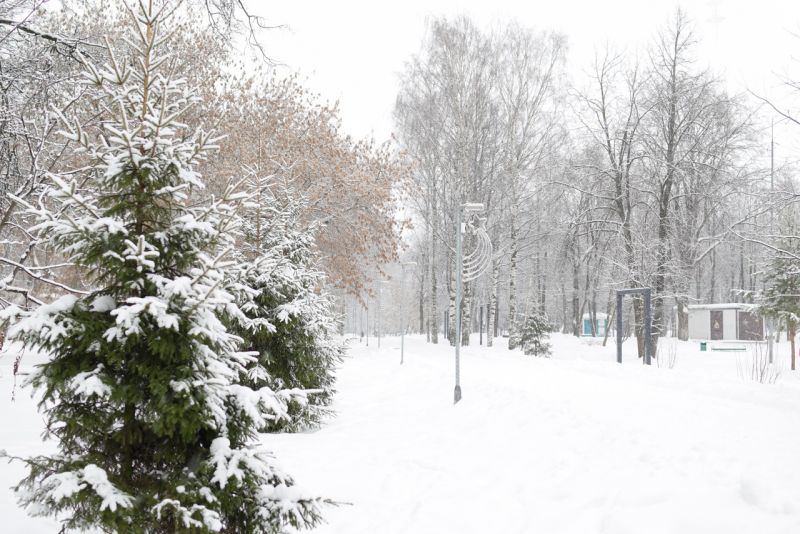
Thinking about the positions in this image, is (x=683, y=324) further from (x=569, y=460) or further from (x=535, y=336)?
(x=569, y=460)

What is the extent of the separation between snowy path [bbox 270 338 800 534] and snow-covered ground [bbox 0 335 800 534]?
21 mm

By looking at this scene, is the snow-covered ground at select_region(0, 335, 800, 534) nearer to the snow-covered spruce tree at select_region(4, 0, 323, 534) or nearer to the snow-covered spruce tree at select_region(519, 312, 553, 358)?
the snow-covered spruce tree at select_region(4, 0, 323, 534)

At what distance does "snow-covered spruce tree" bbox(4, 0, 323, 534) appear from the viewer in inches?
125

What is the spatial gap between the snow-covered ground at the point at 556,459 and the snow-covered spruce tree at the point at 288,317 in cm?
79

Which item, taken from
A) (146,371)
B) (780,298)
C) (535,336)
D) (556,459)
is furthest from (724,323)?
(146,371)

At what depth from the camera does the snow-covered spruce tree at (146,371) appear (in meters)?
3.19

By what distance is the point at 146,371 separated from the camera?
332 cm

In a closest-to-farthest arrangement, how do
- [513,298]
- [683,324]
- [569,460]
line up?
1. [569,460]
2. [513,298]
3. [683,324]

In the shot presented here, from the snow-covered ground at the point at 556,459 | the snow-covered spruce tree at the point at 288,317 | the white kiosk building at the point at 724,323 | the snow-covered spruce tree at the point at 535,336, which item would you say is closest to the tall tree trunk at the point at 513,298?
the snow-covered spruce tree at the point at 535,336

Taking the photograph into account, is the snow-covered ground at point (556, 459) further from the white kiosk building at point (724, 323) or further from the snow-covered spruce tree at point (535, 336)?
the white kiosk building at point (724, 323)

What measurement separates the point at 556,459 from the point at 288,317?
4210mm

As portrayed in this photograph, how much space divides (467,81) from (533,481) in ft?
67.3

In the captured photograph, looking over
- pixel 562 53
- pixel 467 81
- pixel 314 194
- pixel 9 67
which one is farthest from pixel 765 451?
pixel 562 53

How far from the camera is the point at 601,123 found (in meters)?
21.9
